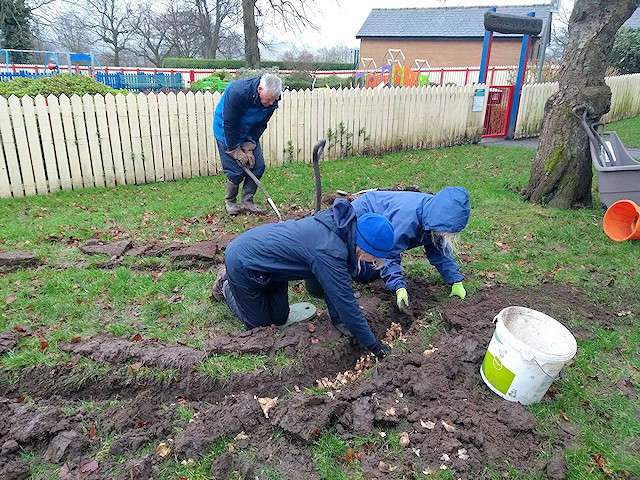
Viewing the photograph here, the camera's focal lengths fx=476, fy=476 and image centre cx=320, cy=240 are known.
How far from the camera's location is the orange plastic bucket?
5.79m

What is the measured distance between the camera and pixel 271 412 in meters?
2.91

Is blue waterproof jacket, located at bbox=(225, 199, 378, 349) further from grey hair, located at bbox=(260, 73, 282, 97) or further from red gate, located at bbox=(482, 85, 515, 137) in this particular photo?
red gate, located at bbox=(482, 85, 515, 137)

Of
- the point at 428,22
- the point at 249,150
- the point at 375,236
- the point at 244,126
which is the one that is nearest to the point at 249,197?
the point at 249,150

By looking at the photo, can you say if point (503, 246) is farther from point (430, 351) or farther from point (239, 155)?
point (239, 155)

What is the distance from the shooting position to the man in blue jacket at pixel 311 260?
10.2 ft

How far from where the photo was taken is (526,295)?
4.43 metres

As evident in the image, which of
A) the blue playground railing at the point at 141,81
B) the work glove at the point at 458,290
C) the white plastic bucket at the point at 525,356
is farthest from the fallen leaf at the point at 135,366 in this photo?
the blue playground railing at the point at 141,81

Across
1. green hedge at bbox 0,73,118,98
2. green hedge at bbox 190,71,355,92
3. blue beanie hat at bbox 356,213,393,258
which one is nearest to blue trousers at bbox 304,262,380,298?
blue beanie hat at bbox 356,213,393,258

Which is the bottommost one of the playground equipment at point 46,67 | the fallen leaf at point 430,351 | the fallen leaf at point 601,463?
the fallen leaf at point 601,463

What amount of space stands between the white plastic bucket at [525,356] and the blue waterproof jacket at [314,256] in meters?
0.83

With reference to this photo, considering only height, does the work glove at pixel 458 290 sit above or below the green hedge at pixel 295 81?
below

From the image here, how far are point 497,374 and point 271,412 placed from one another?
1457 millimetres

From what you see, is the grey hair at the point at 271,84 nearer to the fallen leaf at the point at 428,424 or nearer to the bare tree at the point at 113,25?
the fallen leaf at the point at 428,424

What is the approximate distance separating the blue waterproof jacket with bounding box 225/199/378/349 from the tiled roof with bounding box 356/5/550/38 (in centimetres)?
3877
